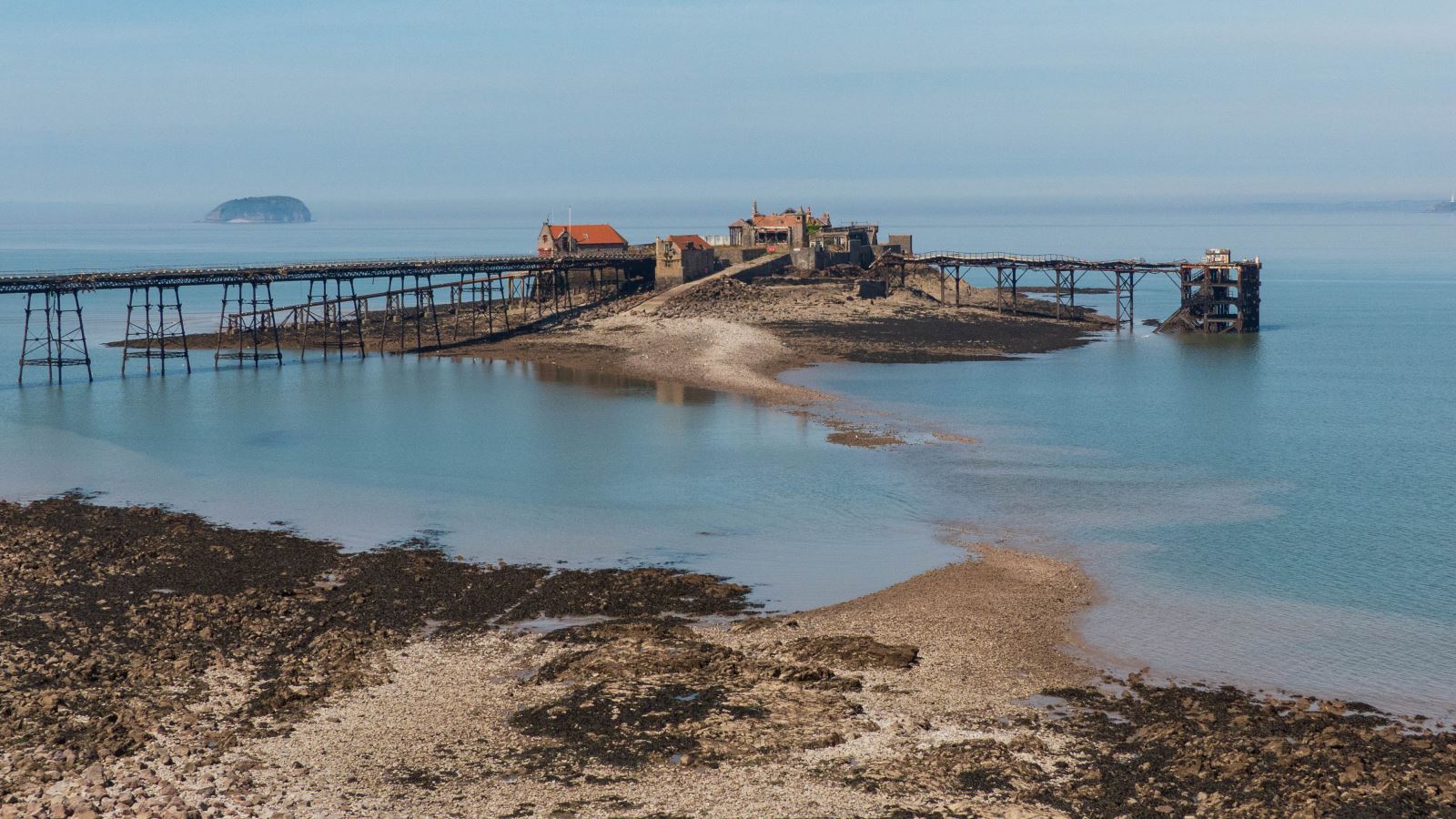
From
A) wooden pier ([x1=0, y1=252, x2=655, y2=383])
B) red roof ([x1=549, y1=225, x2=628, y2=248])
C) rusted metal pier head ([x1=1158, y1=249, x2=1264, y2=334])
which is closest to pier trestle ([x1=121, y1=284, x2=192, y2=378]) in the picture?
wooden pier ([x1=0, y1=252, x2=655, y2=383])

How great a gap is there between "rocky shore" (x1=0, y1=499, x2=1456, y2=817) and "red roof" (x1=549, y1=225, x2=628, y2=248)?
228 feet

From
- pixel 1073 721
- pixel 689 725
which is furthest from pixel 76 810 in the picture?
pixel 1073 721

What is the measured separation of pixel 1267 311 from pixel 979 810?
9261 cm

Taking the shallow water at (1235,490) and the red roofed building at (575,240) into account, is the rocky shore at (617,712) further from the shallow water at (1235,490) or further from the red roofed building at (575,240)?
the red roofed building at (575,240)

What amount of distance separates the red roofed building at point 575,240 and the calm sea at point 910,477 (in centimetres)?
2797

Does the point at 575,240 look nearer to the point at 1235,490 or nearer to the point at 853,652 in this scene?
the point at 1235,490

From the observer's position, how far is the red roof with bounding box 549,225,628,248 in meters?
96.8

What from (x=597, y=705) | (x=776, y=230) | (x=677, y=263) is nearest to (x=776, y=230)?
(x=776, y=230)

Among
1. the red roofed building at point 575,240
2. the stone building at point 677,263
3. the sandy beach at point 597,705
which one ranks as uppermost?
the red roofed building at point 575,240

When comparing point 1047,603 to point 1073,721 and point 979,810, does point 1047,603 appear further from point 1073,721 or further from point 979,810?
point 979,810

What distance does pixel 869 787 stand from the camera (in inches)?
720

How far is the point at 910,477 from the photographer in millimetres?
39094

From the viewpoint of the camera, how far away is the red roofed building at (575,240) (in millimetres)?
96375

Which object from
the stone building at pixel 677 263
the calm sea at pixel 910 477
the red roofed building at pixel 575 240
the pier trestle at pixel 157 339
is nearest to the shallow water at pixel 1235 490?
the calm sea at pixel 910 477
